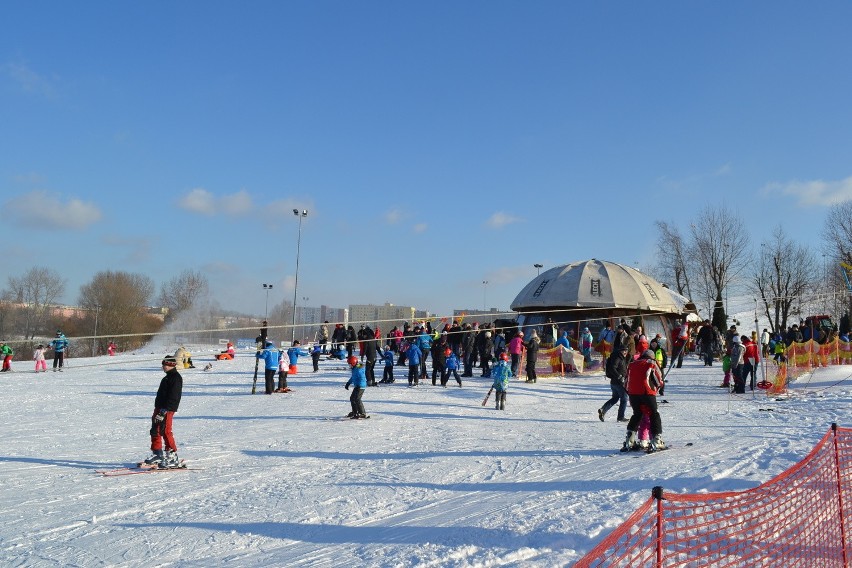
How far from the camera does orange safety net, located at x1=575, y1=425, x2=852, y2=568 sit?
5578mm

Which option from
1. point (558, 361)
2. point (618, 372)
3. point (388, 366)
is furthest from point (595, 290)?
point (618, 372)

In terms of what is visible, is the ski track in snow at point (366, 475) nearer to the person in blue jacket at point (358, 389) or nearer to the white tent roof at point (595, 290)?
the person in blue jacket at point (358, 389)

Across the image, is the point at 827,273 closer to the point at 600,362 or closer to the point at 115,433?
the point at 600,362

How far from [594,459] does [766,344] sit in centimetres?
1965

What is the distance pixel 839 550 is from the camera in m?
6.50

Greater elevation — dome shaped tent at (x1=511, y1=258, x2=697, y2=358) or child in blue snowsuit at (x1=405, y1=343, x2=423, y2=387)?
dome shaped tent at (x1=511, y1=258, x2=697, y2=358)

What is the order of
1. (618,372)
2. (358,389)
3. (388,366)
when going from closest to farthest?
(618,372), (358,389), (388,366)

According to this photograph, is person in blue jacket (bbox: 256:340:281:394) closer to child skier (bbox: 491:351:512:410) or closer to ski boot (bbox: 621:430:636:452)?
child skier (bbox: 491:351:512:410)

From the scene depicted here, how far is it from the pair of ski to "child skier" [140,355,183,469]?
0.13 feet

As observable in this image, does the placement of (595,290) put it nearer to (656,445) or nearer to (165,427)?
(656,445)

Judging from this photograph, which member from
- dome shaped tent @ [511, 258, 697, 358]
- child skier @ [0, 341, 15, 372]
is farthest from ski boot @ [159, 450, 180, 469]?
dome shaped tent @ [511, 258, 697, 358]

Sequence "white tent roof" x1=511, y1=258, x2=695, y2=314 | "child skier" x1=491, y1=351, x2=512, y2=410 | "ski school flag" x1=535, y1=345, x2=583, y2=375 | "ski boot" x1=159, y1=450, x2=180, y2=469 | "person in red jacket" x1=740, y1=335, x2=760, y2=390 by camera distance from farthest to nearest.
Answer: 1. "white tent roof" x1=511, y1=258, x2=695, y2=314
2. "ski school flag" x1=535, y1=345, x2=583, y2=375
3. "person in red jacket" x1=740, y1=335, x2=760, y2=390
4. "child skier" x1=491, y1=351, x2=512, y2=410
5. "ski boot" x1=159, y1=450, x2=180, y2=469

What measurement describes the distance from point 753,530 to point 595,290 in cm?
3232

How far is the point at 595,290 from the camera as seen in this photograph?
38062mm
